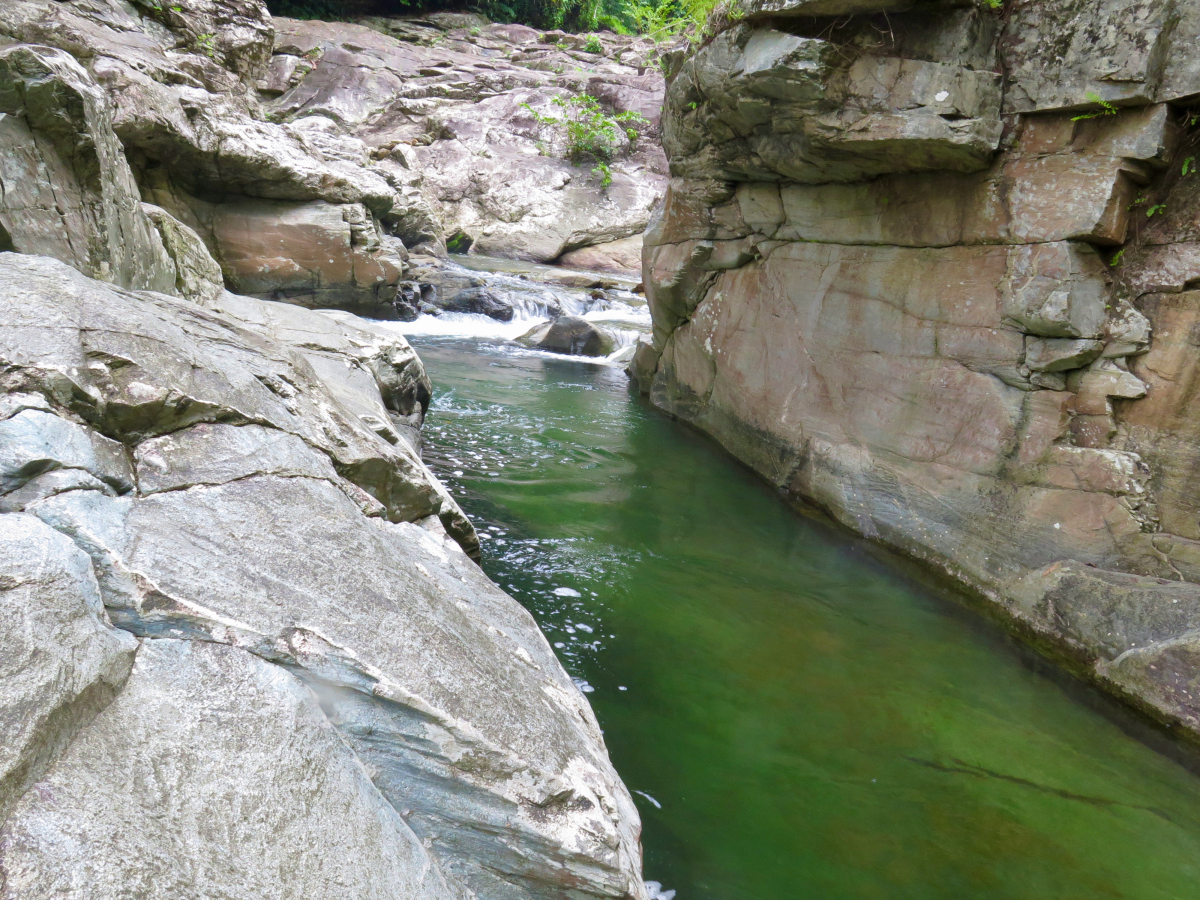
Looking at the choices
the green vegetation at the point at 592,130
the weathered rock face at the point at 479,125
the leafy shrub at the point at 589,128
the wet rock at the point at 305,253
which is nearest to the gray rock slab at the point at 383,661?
the wet rock at the point at 305,253

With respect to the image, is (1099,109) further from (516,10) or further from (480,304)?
(516,10)

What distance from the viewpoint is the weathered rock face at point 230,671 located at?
132 centimetres

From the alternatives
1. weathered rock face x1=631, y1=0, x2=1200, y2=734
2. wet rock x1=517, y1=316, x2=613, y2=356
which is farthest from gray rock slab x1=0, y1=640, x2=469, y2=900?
wet rock x1=517, y1=316, x2=613, y2=356

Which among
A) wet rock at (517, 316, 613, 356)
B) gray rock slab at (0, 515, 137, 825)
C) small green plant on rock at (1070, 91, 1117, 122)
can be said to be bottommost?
wet rock at (517, 316, 613, 356)

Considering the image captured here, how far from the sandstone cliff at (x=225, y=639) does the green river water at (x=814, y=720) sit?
750 mm

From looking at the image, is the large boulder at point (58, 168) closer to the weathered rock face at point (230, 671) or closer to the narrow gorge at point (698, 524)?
the narrow gorge at point (698, 524)

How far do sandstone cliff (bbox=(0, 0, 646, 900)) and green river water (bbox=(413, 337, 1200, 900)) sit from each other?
2.46 feet

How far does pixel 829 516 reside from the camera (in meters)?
5.89

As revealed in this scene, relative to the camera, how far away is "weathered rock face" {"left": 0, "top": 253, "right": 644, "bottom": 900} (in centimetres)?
132

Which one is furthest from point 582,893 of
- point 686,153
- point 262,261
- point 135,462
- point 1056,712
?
point 262,261

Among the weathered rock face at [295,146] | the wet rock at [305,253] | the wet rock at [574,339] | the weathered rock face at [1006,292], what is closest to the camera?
the weathered rock face at [295,146]

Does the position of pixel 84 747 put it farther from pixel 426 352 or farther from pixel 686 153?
pixel 426 352

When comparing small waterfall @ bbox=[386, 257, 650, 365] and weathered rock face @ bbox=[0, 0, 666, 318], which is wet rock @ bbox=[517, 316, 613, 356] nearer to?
small waterfall @ bbox=[386, 257, 650, 365]

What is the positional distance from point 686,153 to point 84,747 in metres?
7.21
